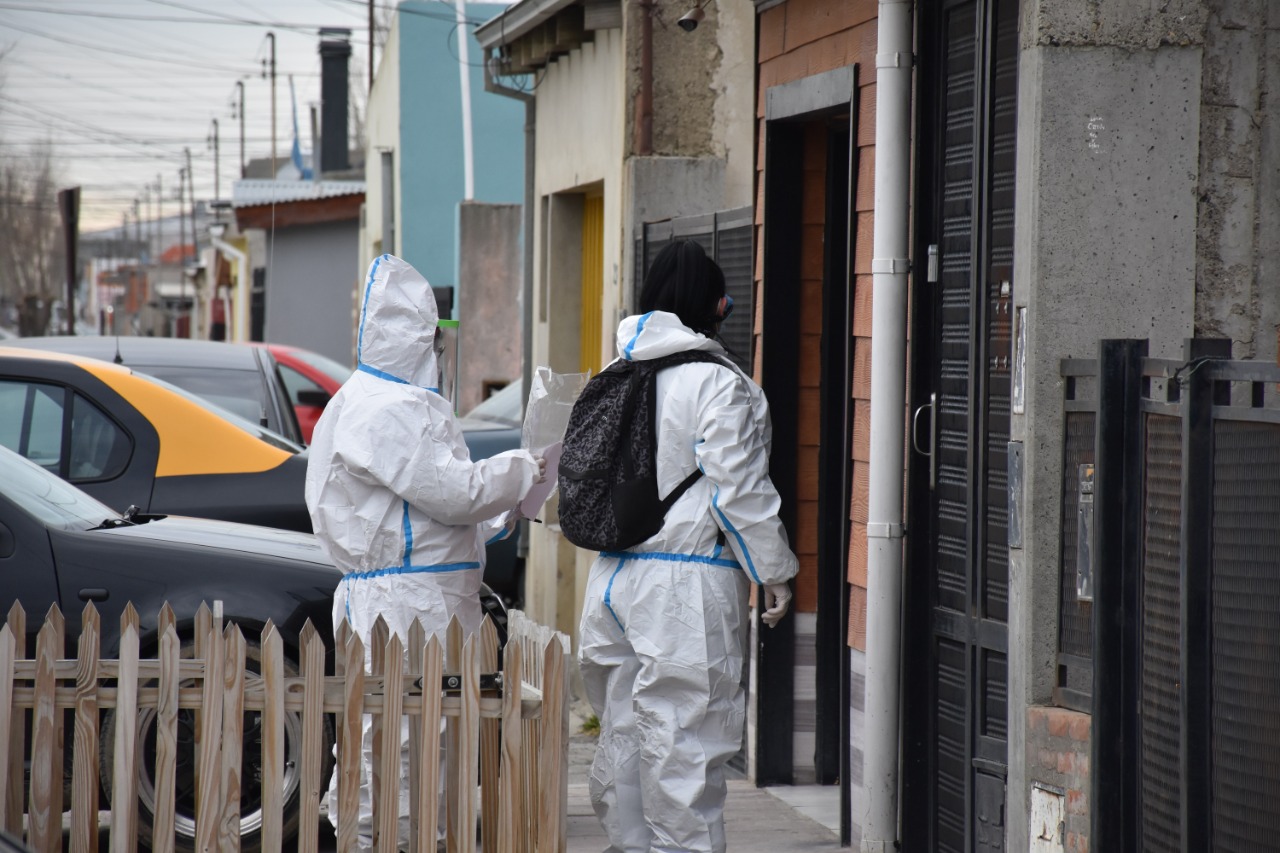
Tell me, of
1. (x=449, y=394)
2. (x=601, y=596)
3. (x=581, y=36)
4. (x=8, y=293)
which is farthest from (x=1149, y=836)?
(x=8, y=293)

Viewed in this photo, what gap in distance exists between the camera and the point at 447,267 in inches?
918

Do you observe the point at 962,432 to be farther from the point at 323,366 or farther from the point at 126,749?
the point at 323,366

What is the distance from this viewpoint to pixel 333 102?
32219 millimetres

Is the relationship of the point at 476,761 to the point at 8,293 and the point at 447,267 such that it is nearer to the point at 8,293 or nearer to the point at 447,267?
the point at 447,267

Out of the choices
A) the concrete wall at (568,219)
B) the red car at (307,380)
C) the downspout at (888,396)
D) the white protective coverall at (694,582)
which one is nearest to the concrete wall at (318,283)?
the red car at (307,380)

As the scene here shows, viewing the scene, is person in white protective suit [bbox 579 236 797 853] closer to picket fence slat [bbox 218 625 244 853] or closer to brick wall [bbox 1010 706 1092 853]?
brick wall [bbox 1010 706 1092 853]

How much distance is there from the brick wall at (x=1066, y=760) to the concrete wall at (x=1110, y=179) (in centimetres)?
57

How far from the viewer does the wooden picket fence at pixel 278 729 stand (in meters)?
4.13

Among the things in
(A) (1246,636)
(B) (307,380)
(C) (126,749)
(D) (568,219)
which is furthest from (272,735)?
(B) (307,380)

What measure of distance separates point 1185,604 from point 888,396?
84.8 inches

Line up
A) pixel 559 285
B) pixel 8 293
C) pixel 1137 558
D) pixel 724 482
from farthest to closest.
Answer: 1. pixel 8 293
2. pixel 559 285
3. pixel 724 482
4. pixel 1137 558

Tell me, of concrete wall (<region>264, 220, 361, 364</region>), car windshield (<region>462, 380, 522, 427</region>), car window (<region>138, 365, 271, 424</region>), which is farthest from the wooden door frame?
concrete wall (<region>264, 220, 361, 364</region>)

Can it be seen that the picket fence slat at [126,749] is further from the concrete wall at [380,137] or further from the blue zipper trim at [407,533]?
the concrete wall at [380,137]

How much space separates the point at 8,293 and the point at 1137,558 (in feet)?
318
